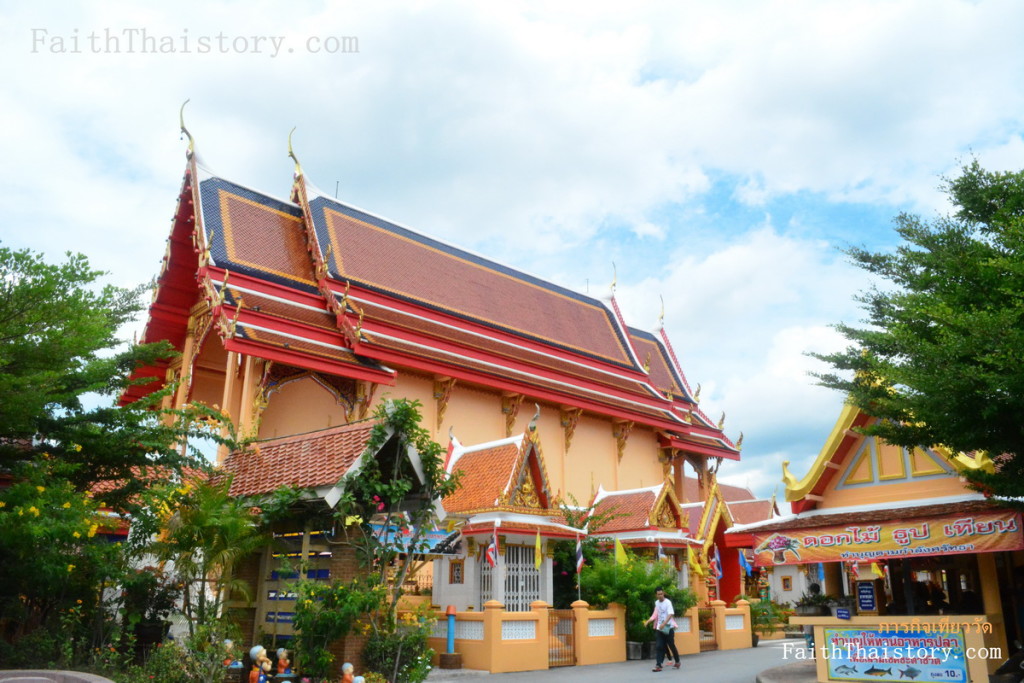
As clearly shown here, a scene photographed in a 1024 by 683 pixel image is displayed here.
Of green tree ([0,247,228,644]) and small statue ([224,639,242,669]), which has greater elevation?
green tree ([0,247,228,644])

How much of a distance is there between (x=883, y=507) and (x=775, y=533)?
4.67 ft

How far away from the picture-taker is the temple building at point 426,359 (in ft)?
47.2

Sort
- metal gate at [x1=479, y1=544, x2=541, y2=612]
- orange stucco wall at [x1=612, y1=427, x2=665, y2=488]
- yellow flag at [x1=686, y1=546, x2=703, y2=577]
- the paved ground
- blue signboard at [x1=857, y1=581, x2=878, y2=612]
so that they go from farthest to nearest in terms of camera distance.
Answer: orange stucco wall at [x1=612, y1=427, x2=665, y2=488] → yellow flag at [x1=686, y1=546, x2=703, y2=577] → metal gate at [x1=479, y1=544, x2=541, y2=612] → blue signboard at [x1=857, y1=581, x2=878, y2=612] → the paved ground

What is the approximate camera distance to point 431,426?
19125mm

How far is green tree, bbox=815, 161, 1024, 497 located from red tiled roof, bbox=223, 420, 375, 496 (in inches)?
232

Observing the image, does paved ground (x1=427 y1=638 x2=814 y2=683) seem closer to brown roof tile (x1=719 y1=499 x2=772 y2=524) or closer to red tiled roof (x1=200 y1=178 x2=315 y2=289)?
red tiled roof (x1=200 y1=178 x2=315 y2=289)

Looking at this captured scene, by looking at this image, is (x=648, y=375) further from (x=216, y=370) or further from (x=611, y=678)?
(x=611, y=678)

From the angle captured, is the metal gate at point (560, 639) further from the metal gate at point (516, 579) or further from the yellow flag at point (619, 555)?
the yellow flag at point (619, 555)

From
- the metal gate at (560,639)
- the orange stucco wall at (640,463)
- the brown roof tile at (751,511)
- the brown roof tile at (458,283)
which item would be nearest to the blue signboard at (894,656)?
the metal gate at (560,639)

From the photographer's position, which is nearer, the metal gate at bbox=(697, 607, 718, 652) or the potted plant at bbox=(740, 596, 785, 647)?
the metal gate at bbox=(697, 607, 718, 652)

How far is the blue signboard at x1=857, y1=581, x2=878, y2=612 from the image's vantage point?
11328 mm

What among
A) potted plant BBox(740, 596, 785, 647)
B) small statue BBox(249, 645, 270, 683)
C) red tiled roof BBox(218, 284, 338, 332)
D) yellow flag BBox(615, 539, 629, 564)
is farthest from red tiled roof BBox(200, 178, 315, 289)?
potted plant BBox(740, 596, 785, 647)

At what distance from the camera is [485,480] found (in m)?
14.2

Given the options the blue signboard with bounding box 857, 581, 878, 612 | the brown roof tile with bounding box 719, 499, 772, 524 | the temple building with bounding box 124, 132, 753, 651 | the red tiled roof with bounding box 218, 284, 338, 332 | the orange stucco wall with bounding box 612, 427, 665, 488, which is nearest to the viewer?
the blue signboard with bounding box 857, 581, 878, 612
